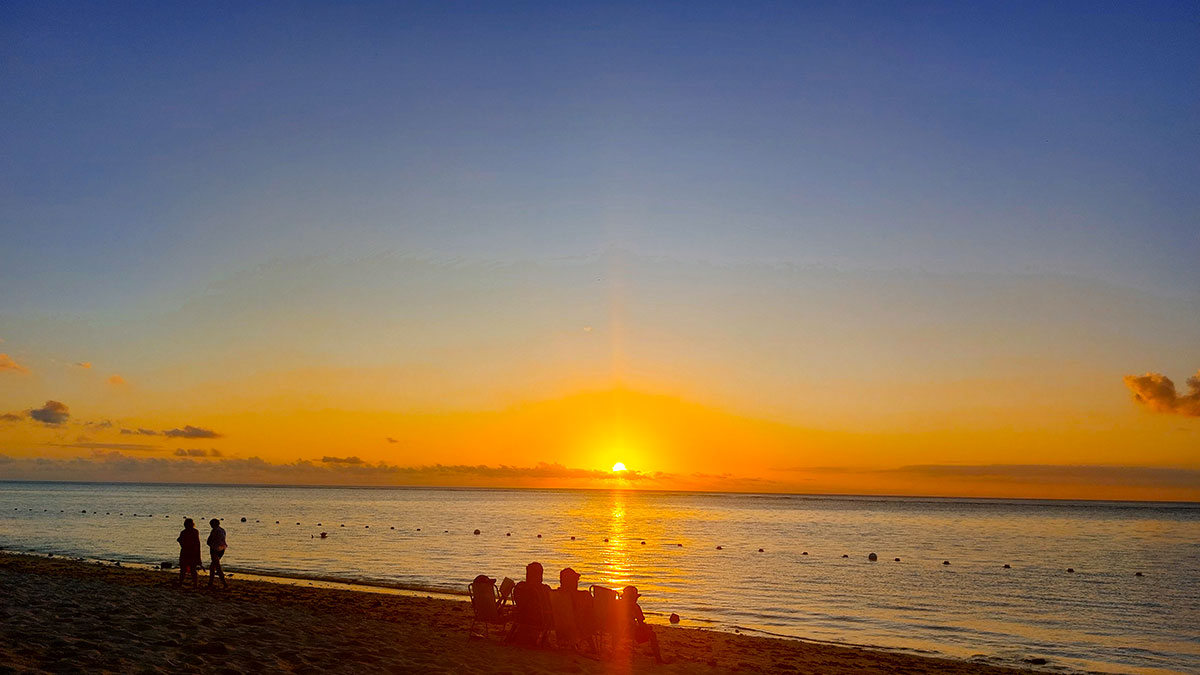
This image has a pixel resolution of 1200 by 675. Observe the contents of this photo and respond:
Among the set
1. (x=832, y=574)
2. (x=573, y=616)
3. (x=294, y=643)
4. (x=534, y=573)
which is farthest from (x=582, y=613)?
(x=832, y=574)

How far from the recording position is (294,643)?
45.9 ft

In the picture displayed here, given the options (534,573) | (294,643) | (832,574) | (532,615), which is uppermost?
(534,573)

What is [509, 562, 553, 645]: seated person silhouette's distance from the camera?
15680 mm

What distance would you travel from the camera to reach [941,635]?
25047 mm

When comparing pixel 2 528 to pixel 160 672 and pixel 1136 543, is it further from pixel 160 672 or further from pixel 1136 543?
pixel 1136 543

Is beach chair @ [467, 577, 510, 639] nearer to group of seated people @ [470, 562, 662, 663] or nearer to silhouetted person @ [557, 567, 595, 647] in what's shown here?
group of seated people @ [470, 562, 662, 663]

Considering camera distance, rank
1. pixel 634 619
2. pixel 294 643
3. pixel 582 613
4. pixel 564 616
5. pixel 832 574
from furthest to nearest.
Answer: pixel 832 574
pixel 582 613
pixel 564 616
pixel 634 619
pixel 294 643

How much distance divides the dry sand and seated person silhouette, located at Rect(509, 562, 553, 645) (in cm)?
42

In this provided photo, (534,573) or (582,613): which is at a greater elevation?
(534,573)

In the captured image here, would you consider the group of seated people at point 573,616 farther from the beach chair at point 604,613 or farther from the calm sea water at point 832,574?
the calm sea water at point 832,574

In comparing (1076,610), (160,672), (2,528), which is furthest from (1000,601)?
(2,528)

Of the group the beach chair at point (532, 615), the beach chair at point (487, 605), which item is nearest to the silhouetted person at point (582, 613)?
the beach chair at point (532, 615)

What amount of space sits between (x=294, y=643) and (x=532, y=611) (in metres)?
4.09

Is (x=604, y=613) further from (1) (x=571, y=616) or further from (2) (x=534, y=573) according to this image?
(2) (x=534, y=573)
